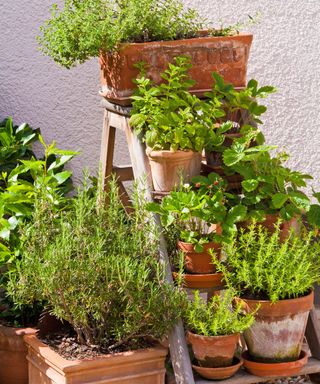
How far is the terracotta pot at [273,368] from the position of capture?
12.7ft

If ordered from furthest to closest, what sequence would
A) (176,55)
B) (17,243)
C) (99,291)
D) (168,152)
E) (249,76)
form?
(249,76) < (17,243) < (176,55) < (168,152) < (99,291)

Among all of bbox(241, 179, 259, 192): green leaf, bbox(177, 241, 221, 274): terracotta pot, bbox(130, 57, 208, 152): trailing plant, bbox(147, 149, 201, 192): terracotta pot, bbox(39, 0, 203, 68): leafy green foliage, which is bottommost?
bbox(177, 241, 221, 274): terracotta pot

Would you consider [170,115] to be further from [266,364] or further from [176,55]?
[266,364]

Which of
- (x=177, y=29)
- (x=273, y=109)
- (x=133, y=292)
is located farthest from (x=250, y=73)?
(x=133, y=292)

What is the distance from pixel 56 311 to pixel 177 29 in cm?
129

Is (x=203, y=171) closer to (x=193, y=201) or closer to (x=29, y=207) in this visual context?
(x=193, y=201)

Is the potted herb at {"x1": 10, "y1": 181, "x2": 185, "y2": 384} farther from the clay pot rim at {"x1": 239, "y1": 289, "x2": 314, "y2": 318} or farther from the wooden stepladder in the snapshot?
the clay pot rim at {"x1": 239, "y1": 289, "x2": 314, "y2": 318}

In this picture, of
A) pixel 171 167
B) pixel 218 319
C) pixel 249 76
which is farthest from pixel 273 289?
pixel 249 76

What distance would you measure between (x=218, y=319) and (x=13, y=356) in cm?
92

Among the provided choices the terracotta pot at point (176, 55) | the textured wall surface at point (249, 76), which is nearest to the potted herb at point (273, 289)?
the terracotta pot at point (176, 55)

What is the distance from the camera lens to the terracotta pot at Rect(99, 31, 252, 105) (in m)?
4.09

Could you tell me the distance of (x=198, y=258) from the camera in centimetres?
394

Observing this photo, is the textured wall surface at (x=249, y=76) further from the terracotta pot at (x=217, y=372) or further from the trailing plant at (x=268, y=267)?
the terracotta pot at (x=217, y=372)

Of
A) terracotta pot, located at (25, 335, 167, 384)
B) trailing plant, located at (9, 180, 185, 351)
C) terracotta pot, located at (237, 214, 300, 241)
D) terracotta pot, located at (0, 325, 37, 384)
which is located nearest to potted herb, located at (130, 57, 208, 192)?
trailing plant, located at (9, 180, 185, 351)
